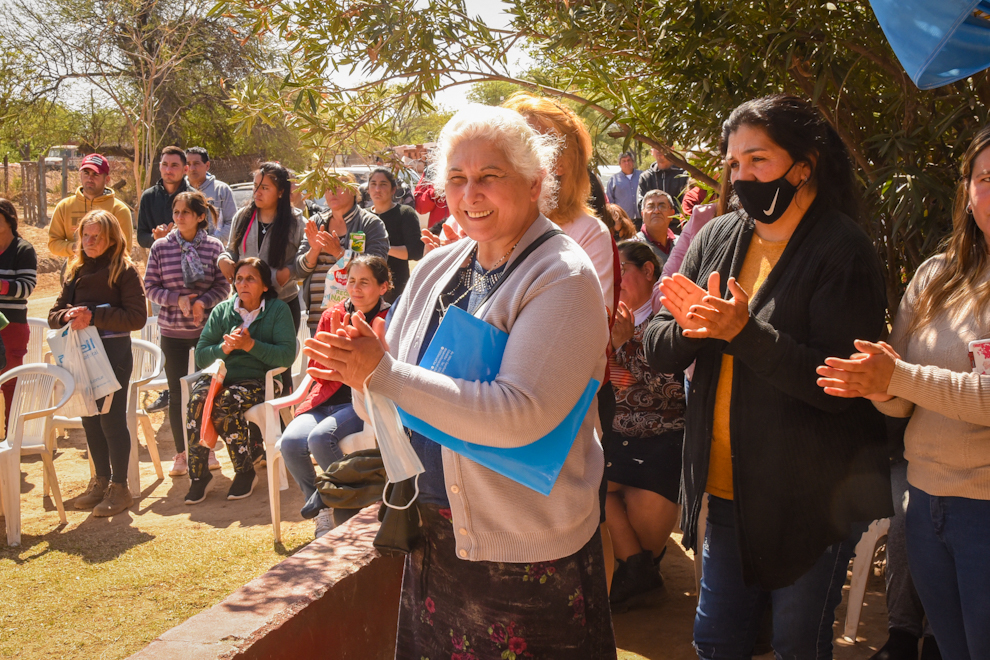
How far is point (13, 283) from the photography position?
589cm

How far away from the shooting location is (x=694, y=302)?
2.08 meters

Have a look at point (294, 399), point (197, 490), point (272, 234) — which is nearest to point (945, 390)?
point (294, 399)

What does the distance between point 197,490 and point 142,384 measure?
0.99m

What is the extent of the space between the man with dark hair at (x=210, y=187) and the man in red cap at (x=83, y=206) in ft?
2.28

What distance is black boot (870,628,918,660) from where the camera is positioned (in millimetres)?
3062

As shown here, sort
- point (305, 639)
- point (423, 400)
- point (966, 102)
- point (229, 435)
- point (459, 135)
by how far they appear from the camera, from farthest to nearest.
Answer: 1. point (229, 435)
2. point (966, 102)
3. point (305, 639)
4. point (459, 135)
5. point (423, 400)

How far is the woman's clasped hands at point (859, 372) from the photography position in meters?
1.96

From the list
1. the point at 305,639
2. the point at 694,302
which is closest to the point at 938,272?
the point at 694,302

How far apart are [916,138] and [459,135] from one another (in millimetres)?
2078

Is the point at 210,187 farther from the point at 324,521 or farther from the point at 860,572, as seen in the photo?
the point at 860,572

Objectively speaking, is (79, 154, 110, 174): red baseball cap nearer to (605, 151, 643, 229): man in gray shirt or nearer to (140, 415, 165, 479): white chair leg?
(140, 415, 165, 479): white chair leg

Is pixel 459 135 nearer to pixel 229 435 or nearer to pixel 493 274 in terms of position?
pixel 493 274

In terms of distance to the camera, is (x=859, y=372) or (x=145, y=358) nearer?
(x=859, y=372)

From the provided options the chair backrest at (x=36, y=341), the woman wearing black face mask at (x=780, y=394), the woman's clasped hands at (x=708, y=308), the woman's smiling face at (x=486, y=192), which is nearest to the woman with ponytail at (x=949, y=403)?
the woman wearing black face mask at (x=780, y=394)
